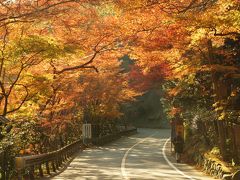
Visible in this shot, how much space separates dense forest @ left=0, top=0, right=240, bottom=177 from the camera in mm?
15062

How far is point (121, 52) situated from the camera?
24734 millimetres

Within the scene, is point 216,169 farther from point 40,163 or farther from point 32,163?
point 32,163

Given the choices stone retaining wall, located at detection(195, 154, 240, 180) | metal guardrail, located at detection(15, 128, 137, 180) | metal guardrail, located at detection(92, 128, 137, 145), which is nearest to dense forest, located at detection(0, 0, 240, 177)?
stone retaining wall, located at detection(195, 154, 240, 180)

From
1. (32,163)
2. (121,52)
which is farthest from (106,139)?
(32,163)

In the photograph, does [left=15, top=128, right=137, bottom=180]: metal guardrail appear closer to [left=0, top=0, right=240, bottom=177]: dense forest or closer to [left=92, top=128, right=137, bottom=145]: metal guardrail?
[left=0, top=0, right=240, bottom=177]: dense forest

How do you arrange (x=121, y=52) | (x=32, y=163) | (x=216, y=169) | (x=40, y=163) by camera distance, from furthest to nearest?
1. (x=121, y=52)
2. (x=216, y=169)
3. (x=40, y=163)
4. (x=32, y=163)

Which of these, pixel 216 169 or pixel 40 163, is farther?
pixel 216 169

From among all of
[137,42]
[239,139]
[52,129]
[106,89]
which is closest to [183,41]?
[137,42]

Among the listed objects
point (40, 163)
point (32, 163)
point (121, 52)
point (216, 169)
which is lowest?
point (216, 169)

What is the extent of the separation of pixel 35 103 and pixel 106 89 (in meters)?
18.4

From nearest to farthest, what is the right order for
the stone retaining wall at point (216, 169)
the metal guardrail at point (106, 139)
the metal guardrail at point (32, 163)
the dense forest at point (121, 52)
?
the metal guardrail at point (32, 163), the stone retaining wall at point (216, 169), the dense forest at point (121, 52), the metal guardrail at point (106, 139)

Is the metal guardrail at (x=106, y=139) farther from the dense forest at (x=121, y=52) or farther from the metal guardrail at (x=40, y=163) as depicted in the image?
the dense forest at (x=121, y=52)

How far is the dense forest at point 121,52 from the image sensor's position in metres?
15.1

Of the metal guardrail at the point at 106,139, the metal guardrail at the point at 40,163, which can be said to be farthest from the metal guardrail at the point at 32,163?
the metal guardrail at the point at 106,139
